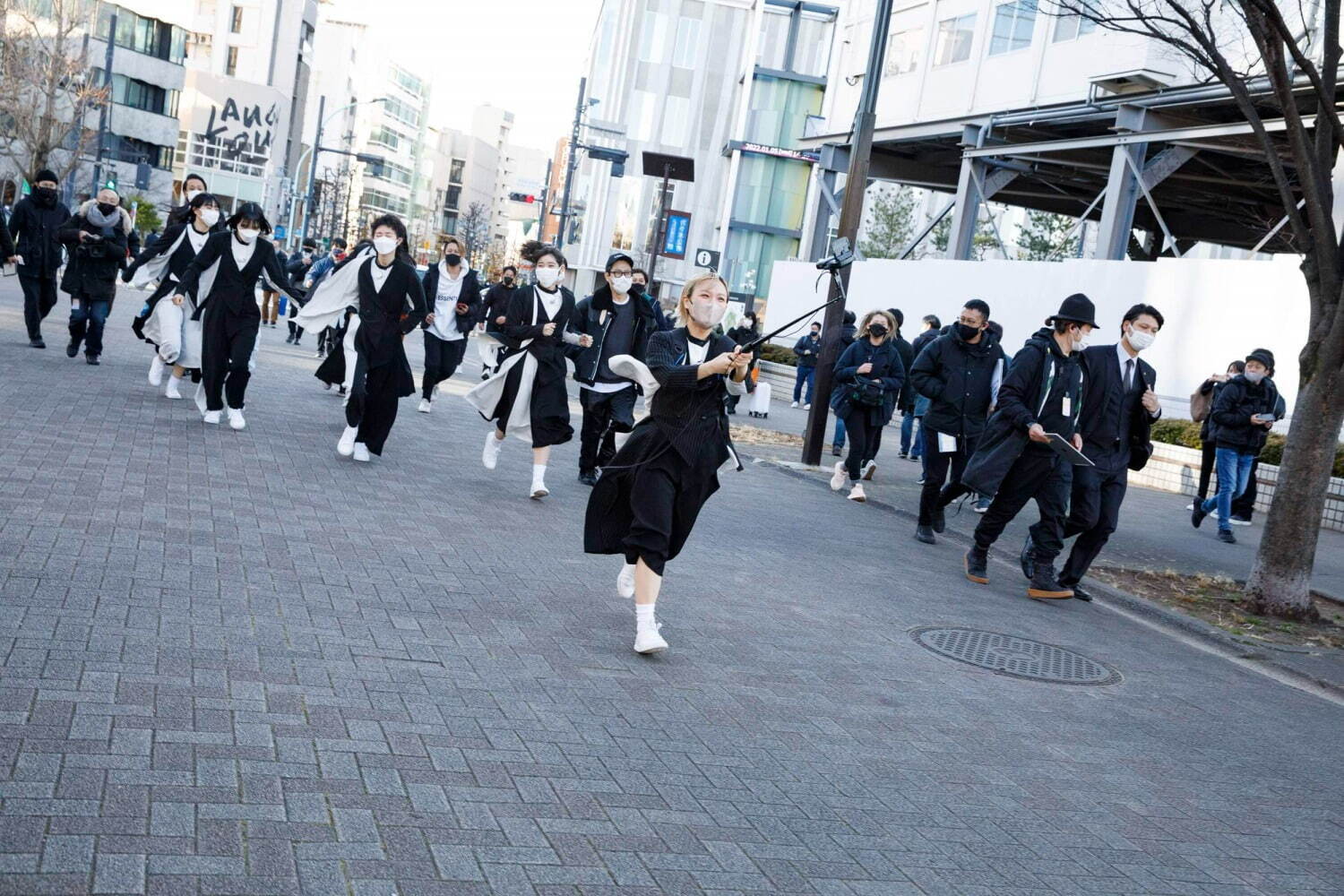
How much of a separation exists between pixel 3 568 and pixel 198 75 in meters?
87.5

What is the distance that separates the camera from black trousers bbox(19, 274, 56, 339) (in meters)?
15.6

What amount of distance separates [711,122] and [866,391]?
2384 inches

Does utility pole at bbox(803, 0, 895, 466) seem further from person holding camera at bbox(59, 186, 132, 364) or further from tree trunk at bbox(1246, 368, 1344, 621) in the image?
person holding camera at bbox(59, 186, 132, 364)

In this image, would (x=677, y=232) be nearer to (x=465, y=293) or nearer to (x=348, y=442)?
(x=465, y=293)

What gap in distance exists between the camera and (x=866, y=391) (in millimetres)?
13797

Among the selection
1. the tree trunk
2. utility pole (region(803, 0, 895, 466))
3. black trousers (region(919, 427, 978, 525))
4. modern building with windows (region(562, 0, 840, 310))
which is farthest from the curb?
modern building with windows (region(562, 0, 840, 310))

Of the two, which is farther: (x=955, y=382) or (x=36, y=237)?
(x=36, y=237)

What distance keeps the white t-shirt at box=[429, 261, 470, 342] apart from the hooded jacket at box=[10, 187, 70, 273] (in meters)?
4.14

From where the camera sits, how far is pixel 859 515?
12844 mm

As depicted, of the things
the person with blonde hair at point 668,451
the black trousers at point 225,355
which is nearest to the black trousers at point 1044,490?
the person with blonde hair at point 668,451

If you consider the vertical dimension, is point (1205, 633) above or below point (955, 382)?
below

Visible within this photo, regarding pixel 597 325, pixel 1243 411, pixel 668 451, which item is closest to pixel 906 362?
pixel 1243 411

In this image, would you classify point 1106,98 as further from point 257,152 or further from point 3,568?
point 257,152

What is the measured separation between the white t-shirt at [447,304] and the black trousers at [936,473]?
6682 millimetres
